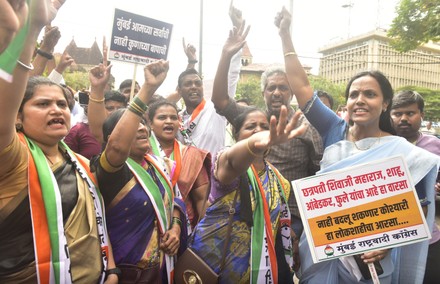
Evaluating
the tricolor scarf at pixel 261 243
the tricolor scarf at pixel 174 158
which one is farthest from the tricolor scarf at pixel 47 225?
the tricolor scarf at pixel 174 158

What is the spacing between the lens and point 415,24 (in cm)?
978

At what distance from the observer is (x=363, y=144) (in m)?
2.26

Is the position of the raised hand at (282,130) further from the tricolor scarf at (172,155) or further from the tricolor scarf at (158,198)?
the tricolor scarf at (172,155)

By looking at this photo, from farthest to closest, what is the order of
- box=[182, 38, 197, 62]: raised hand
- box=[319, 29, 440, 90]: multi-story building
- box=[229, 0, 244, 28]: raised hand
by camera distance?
box=[319, 29, 440, 90]: multi-story building < box=[182, 38, 197, 62]: raised hand < box=[229, 0, 244, 28]: raised hand

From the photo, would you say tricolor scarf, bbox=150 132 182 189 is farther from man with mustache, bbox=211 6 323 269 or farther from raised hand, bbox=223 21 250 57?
raised hand, bbox=223 21 250 57

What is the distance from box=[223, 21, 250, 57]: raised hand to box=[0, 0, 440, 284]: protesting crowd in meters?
0.40

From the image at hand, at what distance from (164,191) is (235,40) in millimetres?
1363

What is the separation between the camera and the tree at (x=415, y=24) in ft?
29.4

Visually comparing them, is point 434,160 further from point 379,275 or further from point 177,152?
point 177,152

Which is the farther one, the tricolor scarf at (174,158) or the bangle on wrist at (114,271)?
the tricolor scarf at (174,158)

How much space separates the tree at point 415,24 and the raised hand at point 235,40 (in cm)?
761

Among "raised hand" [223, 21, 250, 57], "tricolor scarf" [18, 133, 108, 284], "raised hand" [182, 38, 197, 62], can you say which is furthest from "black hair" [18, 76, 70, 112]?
"raised hand" [182, 38, 197, 62]


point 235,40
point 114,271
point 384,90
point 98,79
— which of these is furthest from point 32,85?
point 384,90

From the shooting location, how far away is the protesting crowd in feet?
5.34
